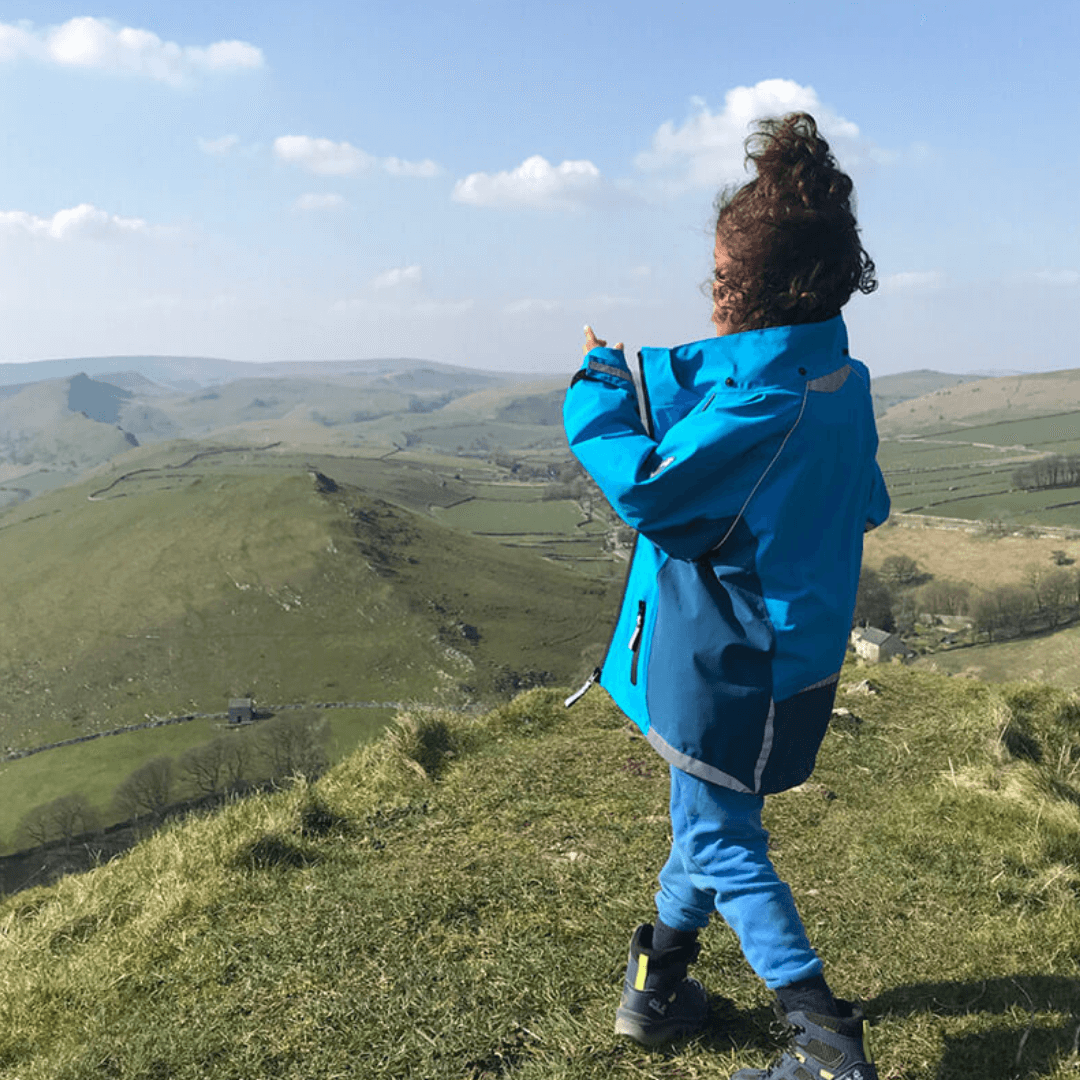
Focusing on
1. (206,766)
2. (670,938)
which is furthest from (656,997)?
(206,766)

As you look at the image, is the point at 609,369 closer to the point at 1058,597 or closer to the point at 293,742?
the point at 293,742

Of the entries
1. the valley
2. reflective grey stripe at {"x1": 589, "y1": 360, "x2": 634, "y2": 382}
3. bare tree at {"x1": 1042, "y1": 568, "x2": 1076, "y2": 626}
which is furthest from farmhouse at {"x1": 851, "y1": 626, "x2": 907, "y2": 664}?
reflective grey stripe at {"x1": 589, "y1": 360, "x2": 634, "y2": 382}

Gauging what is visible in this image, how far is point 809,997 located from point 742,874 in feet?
1.41

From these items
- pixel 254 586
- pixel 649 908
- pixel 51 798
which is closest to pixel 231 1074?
pixel 649 908

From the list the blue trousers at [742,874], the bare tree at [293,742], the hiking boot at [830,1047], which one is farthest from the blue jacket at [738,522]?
the bare tree at [293,742]

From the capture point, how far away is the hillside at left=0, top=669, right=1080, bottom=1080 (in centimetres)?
347

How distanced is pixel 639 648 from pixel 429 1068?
1952 mm

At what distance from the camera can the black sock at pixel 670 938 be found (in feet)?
11.1

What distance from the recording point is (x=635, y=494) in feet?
8.75

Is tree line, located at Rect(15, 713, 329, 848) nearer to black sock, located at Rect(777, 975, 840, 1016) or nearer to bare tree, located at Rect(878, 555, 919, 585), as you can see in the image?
bare tree, located at Rect(878, 555, 919, 585)

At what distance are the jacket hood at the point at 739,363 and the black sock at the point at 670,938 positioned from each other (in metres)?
2.03

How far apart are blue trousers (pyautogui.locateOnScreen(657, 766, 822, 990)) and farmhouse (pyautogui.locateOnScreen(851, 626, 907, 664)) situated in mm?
82408

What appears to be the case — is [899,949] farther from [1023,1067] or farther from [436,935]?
[436,935]

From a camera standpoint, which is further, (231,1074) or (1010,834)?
(1010,834)
